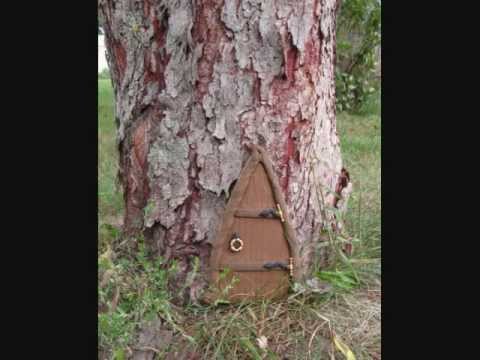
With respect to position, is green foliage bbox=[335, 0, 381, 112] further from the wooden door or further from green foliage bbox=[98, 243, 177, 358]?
green foliage bbox=[98, 243, 177, 358]

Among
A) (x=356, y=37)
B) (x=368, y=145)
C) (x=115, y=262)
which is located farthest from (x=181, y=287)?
(x=356, y=37)

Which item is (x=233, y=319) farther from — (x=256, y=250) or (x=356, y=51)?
(x=356, y=51)

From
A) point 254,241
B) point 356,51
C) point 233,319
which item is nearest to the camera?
point 233,319

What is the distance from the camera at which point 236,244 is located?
6.49 feet

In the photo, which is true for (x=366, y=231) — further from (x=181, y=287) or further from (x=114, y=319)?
(x=114, y=319)

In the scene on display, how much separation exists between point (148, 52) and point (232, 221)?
71 cm

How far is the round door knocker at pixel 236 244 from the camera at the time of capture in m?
1.97

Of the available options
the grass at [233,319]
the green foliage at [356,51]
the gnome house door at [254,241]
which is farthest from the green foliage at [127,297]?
the green foliage at [356,51]

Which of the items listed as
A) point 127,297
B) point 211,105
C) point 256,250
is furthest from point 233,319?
point 211,105

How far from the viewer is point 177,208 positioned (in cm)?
204

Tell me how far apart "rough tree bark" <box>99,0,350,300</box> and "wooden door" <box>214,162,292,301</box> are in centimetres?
9

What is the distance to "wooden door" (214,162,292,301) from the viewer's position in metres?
1.97

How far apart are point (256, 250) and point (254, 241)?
3 cm

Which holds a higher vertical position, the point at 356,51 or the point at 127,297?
the point at 356,51
